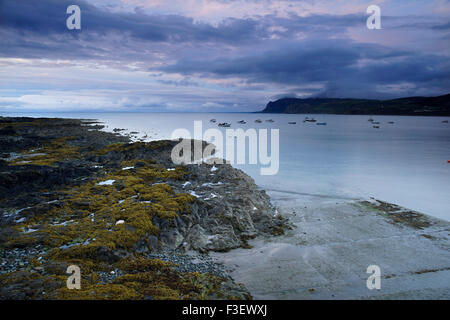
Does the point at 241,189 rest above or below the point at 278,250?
above

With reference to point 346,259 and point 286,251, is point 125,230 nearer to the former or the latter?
point 286,251

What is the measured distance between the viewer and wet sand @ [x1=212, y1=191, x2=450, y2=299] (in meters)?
9.38

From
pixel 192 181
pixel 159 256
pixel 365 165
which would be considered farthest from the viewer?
pixel 365 165

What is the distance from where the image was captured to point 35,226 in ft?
38.0

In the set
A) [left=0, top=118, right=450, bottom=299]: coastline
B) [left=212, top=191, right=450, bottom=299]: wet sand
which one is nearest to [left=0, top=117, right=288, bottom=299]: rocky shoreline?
[left=0, top=118, right=450, bottom=299]: coastline

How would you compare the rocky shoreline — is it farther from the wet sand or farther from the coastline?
the wet sand

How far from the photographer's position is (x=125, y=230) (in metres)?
11.2

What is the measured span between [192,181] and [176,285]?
40.9 ft

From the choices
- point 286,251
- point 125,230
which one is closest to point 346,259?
point 286,251

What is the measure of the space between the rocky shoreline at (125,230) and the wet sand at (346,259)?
1.08 meters

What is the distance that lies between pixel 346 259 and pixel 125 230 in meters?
9.57

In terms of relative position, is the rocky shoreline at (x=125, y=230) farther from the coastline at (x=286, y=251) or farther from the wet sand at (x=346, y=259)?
the wet sand at (x=346, y=259)
